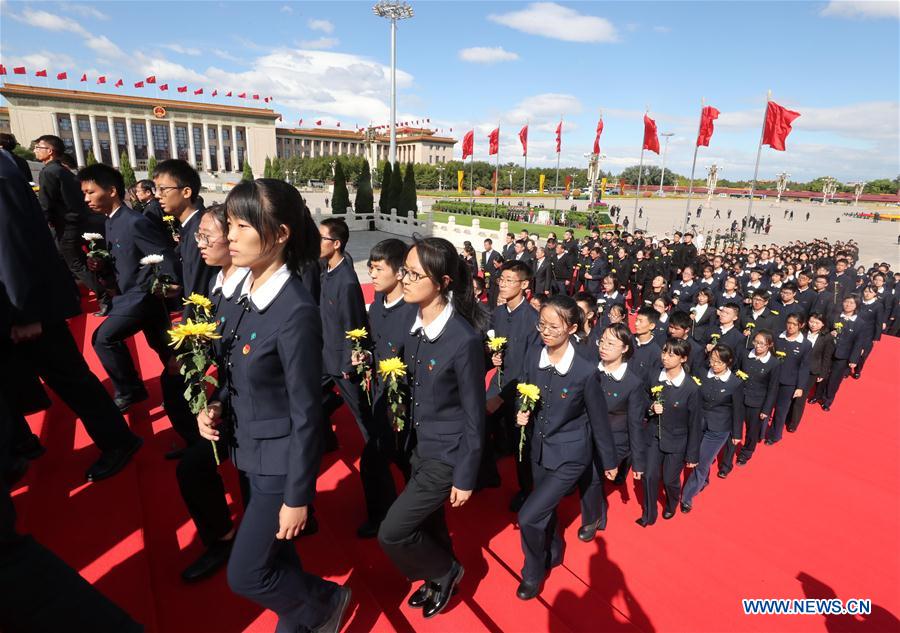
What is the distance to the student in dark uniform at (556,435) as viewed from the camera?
3008 mm

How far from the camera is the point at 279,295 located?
2043mm

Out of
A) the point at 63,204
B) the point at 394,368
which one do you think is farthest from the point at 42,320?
the point at 63,204

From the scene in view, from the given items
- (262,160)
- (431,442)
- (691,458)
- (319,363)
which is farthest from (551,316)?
(262,160)

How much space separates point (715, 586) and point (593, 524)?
889mm

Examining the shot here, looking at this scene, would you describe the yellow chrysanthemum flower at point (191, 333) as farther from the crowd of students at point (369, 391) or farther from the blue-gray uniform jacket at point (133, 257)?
the blue-gray uniform jacket at point (133, 257)

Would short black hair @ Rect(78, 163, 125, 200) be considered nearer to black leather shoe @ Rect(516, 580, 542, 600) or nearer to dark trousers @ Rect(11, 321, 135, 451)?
dark trousers @ Rect(11, 321, 135, 451)

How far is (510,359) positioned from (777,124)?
18.6 meters

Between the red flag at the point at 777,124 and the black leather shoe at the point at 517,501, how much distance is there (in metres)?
18.6

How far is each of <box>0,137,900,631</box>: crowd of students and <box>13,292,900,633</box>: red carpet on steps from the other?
0.14m

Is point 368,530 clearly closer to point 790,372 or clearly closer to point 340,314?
point 340,314

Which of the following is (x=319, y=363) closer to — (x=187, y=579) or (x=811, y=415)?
(x=187, y=579)

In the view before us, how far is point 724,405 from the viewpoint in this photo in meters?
4.70

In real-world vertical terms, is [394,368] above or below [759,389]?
above

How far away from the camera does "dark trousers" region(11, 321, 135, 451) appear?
3.11 meters
